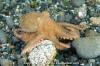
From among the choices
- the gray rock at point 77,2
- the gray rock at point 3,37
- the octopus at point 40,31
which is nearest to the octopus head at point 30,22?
the octopus at point 40,31

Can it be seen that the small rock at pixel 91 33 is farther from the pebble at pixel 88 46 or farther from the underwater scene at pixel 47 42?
the pebble at pixel 88 46

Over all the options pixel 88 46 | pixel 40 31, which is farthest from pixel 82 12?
pixel 40 31

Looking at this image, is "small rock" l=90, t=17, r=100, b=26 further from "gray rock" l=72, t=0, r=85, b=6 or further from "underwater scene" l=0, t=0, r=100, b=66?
"gray rock" l=72, t=0, r=85, b=6

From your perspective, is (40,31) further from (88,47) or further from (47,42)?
(88,47)

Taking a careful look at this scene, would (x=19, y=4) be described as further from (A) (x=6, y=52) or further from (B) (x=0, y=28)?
(A) (x=6, y=52)

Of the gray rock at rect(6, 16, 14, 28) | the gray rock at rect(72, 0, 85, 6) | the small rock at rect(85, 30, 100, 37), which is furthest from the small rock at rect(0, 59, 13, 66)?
the gray rock at rect(72, 0, 85, 6)
